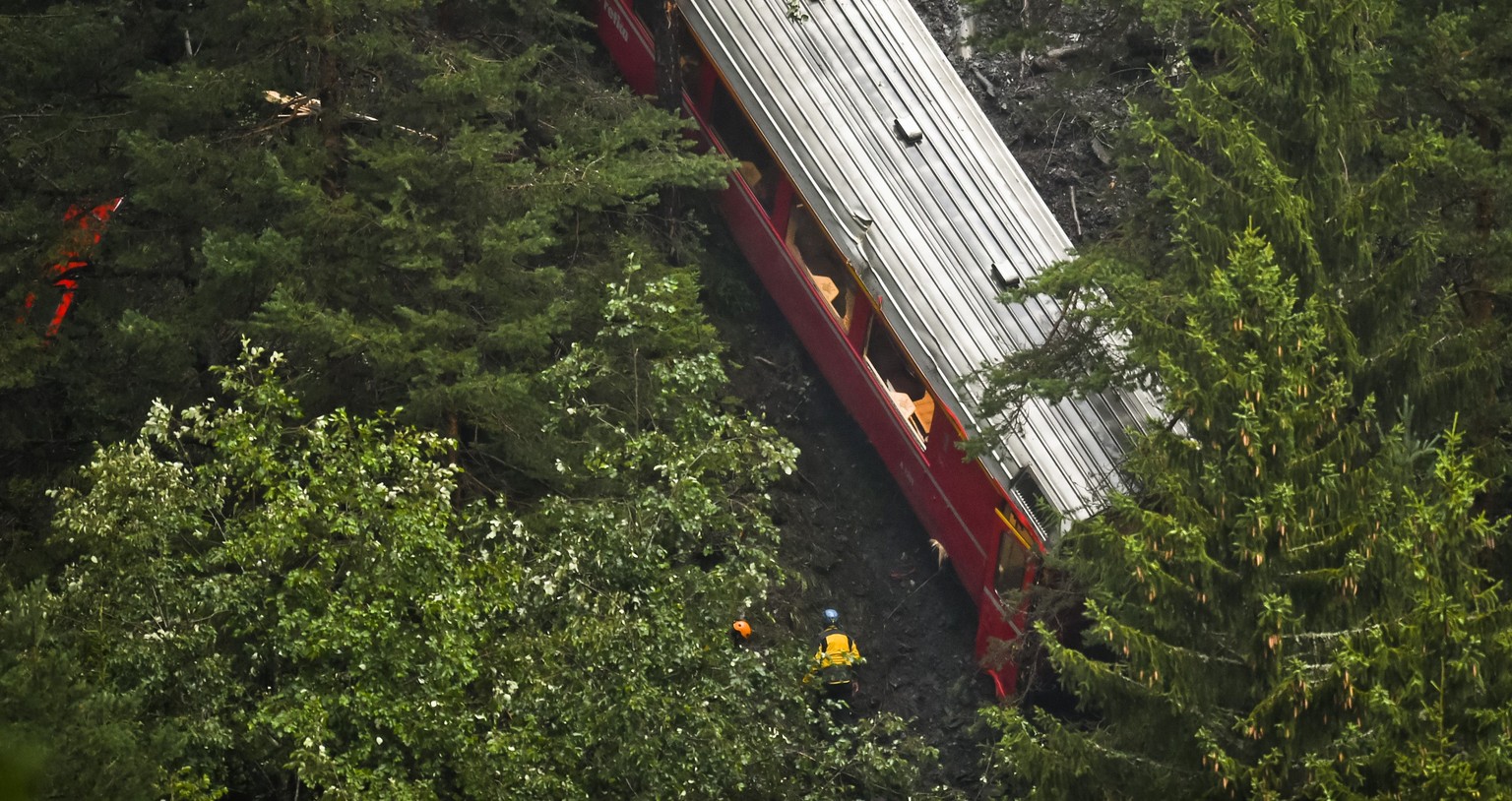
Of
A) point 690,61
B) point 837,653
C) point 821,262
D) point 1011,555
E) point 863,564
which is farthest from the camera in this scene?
point 863,564

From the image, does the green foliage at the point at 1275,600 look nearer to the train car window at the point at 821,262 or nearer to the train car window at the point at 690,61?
the train car window at the point at 821,262

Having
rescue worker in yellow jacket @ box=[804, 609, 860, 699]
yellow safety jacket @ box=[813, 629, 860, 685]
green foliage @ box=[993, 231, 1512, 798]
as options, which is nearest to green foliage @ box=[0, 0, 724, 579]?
yellow safety jacket @ box=[813, 629, 860, 685]

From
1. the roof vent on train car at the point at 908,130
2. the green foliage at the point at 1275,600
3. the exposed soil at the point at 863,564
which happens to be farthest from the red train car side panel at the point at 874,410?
the green foliage at the point at 1275,600

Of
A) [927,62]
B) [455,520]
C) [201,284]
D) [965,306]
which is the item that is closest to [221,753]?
[455,520]

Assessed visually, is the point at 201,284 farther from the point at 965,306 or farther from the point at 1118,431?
the point at 1118,431

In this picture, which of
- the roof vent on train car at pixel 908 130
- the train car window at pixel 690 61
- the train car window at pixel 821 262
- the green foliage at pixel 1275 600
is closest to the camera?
the green foliage at pixel 1275 600

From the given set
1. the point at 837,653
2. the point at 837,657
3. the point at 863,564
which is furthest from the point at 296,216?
the point at 863,564

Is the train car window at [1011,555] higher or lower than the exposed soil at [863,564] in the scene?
higher

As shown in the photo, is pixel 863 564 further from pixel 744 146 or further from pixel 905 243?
pixel 744 146
